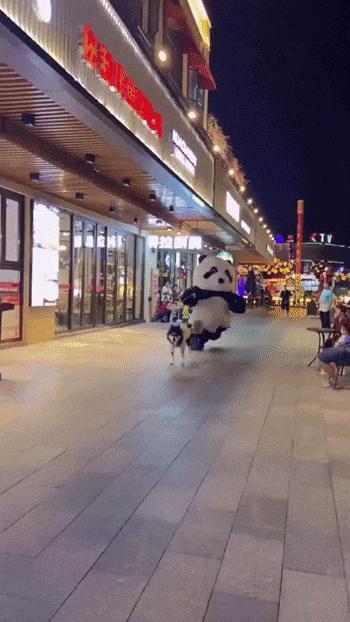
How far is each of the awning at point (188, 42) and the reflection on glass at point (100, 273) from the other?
787 cm

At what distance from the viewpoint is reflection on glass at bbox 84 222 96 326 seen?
1705 centimetres

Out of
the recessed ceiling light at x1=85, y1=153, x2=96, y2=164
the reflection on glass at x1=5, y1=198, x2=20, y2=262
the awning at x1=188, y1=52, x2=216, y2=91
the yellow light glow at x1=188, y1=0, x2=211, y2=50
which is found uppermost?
the yellow light glow at x1=188, y1=0, x2=211, y2=50

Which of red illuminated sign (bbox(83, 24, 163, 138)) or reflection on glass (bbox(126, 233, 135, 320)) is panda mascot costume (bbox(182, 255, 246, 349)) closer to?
red illuminated sign (bbox(83, 24, 163, 138))

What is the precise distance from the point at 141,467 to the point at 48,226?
392 inches

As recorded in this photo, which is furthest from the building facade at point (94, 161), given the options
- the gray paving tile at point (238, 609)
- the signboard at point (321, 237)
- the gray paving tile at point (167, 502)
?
the signboard at point (321, 237)

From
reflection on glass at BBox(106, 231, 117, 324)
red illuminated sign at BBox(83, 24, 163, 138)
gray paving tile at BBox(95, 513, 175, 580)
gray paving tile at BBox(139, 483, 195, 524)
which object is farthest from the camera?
reflection on glass at BBox(106, 231, 117, 324)

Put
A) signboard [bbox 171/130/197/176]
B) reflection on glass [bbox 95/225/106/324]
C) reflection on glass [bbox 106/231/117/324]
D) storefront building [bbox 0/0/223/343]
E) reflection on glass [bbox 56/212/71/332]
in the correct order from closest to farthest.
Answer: storefront building [bbox 0/0/223/343] → signboard [bbox 171/130/197/176] → reflection on glass [bbox 56/212/71/332] → reflection on glass [bbox 95/225/106/324] → reflection on glass [bbox 106/231/117/324]

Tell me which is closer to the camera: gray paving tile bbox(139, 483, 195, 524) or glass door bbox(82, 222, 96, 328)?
gray paving tile bbox(139, 483, 195, 524)

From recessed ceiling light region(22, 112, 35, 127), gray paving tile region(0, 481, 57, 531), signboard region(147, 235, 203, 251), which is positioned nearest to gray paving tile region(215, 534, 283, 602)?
gray paving tile region(0, 481, 57, 531)

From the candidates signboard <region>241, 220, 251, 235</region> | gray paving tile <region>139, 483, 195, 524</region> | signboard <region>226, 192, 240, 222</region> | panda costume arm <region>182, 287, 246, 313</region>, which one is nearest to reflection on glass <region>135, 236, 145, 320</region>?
signboard <region>226, 192, 240, 222</region>

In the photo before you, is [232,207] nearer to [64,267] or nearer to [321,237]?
[64,267]

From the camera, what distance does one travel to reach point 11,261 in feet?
41.7

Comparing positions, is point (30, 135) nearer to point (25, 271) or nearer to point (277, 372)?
point (25, 271)

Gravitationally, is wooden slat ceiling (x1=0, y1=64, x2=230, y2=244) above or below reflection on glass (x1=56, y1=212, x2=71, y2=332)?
above
